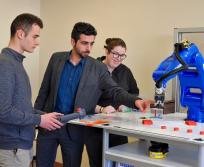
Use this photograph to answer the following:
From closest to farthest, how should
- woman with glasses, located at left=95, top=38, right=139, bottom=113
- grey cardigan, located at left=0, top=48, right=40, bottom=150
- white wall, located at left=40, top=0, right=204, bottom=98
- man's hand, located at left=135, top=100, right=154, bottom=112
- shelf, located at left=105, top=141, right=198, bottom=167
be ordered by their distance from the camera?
grey cardigan, located at left=0, top=48, right=40, bottom=150 < shelf, located at left=105, top=141, right=198, bottom=167 < man's hand, located at left=135, top=100, right=154, bottom=112 < woman with glasses, located at left=95, top=38, right=139, bottom=113 < white wall, located at left=40, top=0, right=204, bottom=98

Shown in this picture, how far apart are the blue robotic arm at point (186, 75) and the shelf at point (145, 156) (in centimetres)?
23

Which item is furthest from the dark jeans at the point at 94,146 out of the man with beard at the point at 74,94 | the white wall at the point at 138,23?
the white wall at the point at 138,23

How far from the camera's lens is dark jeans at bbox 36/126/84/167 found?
2346 millimetres

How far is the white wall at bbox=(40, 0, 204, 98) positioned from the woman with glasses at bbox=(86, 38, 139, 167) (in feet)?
1.37

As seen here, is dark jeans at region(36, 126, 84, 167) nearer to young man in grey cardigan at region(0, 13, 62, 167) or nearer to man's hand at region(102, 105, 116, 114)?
man's hand at region(102, 105, 116, 114)

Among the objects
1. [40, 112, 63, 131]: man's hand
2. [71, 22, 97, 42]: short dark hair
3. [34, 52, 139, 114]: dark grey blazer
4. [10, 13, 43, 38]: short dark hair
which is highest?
[71, 22, 97, 42]: short dark hair

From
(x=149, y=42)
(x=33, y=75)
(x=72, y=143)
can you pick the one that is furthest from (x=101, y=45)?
(x=72, y=143)

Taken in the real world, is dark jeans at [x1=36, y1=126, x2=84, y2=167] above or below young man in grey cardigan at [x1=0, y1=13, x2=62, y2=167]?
below

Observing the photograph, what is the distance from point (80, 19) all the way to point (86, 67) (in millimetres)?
1563

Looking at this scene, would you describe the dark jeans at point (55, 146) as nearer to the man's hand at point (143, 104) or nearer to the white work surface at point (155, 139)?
the white work surface at point (155, 139)

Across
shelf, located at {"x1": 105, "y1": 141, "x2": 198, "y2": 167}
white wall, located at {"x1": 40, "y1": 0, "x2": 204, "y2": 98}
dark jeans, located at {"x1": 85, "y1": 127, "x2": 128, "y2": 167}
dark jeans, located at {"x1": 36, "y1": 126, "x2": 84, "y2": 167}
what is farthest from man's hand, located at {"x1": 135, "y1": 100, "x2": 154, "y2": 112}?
white wall, located at {"x1": 40, "y1": 0, "x2": 204, "y2": 98}

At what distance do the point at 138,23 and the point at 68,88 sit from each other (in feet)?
4.16

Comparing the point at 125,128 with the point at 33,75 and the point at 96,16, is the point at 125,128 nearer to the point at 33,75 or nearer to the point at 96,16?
the point at 96,16

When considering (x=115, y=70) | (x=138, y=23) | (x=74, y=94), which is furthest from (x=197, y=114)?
(x=138, y=23)
